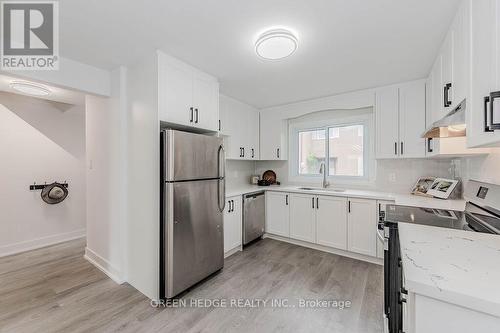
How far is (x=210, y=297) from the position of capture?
2.03 m

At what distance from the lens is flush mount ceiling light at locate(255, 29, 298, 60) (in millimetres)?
1637

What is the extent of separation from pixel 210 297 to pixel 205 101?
2055mm

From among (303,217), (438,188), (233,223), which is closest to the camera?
(438,188)

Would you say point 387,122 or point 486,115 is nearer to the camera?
point 486,115

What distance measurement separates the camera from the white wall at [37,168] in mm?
2998

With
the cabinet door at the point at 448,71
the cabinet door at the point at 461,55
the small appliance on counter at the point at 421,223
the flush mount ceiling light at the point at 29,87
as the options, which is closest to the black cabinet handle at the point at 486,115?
the cabinet door at the point at 461,55

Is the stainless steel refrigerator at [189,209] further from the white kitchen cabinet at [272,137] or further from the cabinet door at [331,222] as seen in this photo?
the white kitchen cabinet at [272,137]

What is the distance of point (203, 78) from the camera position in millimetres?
2414

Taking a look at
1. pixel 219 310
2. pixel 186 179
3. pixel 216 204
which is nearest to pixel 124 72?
pixel 186 179

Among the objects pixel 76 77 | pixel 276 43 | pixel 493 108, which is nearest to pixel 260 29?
pixel 276 43

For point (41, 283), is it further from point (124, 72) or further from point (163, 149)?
point (124, 72)

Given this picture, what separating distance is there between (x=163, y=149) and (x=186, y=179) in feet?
1.15

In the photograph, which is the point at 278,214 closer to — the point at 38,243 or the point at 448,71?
the point at 448,71

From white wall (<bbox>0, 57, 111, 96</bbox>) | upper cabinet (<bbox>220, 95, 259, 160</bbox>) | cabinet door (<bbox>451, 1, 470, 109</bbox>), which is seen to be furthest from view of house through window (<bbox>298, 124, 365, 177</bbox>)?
white wall (<bbox>0, 57, 111, 96</bbox>)
